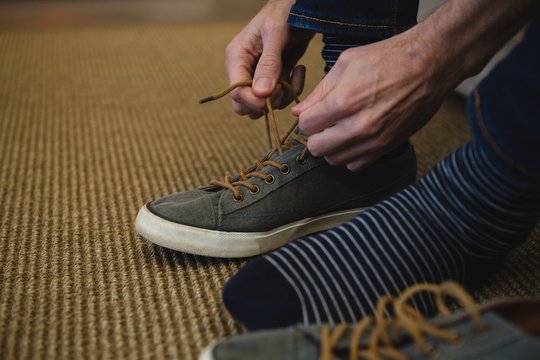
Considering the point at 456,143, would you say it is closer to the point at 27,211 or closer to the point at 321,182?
the point at 321,182

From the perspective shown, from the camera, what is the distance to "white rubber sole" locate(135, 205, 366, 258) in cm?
54

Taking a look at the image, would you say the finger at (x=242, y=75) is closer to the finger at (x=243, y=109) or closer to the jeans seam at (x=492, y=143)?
the finger at (x=243, y=109)

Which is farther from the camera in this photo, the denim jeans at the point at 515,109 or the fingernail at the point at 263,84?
the fingernail at the point at 263,84

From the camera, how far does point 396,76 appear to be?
0.49 meters

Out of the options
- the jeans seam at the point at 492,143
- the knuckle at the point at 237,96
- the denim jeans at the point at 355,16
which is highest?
the denim jeans at the point at 355,16

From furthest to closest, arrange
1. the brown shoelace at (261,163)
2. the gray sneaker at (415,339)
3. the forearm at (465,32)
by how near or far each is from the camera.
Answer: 1. the brown shoelace at (261,163)
2. the forearm at (465,32)
3. the gray sneaker at (415,339)

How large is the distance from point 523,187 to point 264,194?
247 millimetres

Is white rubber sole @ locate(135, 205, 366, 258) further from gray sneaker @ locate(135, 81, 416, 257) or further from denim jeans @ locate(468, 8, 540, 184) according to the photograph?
denim jeans @ locate(468, 8, 540, 184)

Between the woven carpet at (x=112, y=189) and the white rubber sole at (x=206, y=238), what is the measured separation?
0.02 m

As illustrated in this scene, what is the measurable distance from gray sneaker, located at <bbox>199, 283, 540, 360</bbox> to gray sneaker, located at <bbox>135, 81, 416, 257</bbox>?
20 centimetres

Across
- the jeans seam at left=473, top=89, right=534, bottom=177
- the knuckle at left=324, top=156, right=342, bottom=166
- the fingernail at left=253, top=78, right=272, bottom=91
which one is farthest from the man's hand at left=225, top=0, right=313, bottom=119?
the jeans seam at left=473, top=89, right=534, bottom=177

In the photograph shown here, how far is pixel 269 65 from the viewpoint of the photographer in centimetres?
60

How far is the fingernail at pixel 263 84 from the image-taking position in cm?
58

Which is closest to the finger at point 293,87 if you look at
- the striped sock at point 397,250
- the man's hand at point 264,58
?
the man's hand at point 264,58
